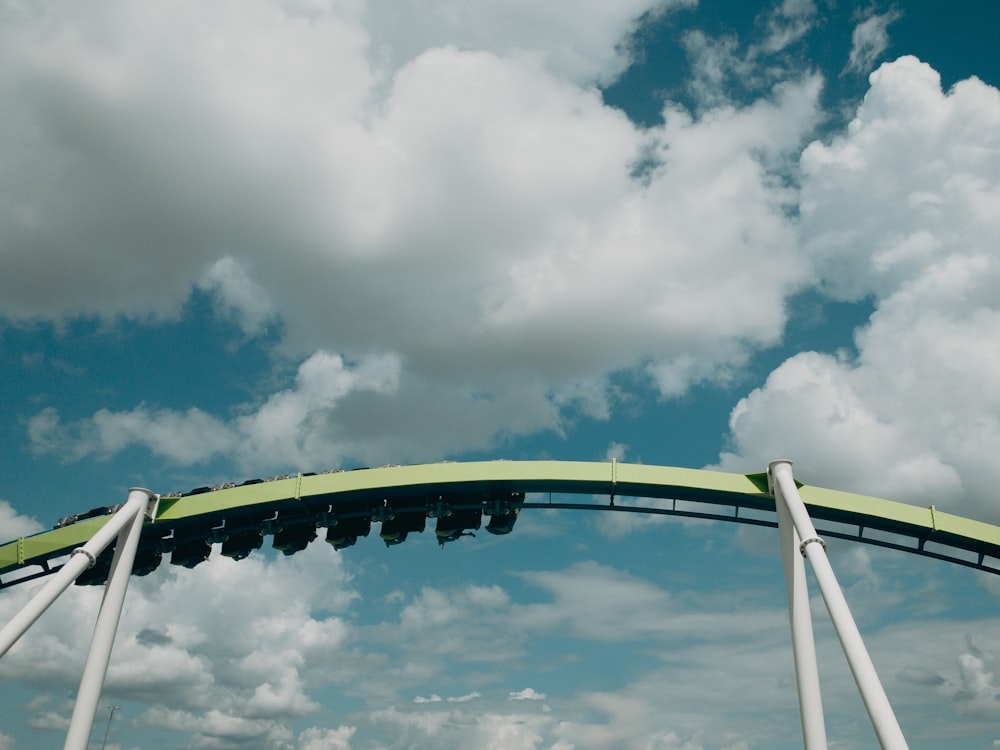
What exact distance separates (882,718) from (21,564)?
101 ft

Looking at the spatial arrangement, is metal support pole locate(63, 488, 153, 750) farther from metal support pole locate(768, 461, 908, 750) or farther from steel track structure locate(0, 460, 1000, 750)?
metal support pole locate(768, 461, 908, 750)

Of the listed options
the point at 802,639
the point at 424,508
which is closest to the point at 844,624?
the point at 802,639

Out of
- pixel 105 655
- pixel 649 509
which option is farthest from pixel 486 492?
pixel 105 655

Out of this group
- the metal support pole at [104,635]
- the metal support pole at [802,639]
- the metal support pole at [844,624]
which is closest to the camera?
the metal support pole at [844,624]

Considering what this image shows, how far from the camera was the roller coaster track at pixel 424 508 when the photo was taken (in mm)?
29094

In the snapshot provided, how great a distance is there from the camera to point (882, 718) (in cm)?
1780

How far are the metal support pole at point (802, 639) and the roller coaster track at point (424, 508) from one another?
282 cm

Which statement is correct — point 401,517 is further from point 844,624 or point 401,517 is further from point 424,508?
point 844,624

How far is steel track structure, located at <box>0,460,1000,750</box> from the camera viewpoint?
24344 millimetres

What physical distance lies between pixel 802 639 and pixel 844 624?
3.26 m

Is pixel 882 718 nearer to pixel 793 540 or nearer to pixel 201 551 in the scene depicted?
pixel 793 540

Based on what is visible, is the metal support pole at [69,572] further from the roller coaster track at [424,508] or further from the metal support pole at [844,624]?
the metal support pole at [844,624]

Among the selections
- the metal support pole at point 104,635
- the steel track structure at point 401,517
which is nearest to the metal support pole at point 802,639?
the steel track structure at point 401,517

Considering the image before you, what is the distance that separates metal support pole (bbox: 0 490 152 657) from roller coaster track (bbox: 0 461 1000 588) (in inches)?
67.1
